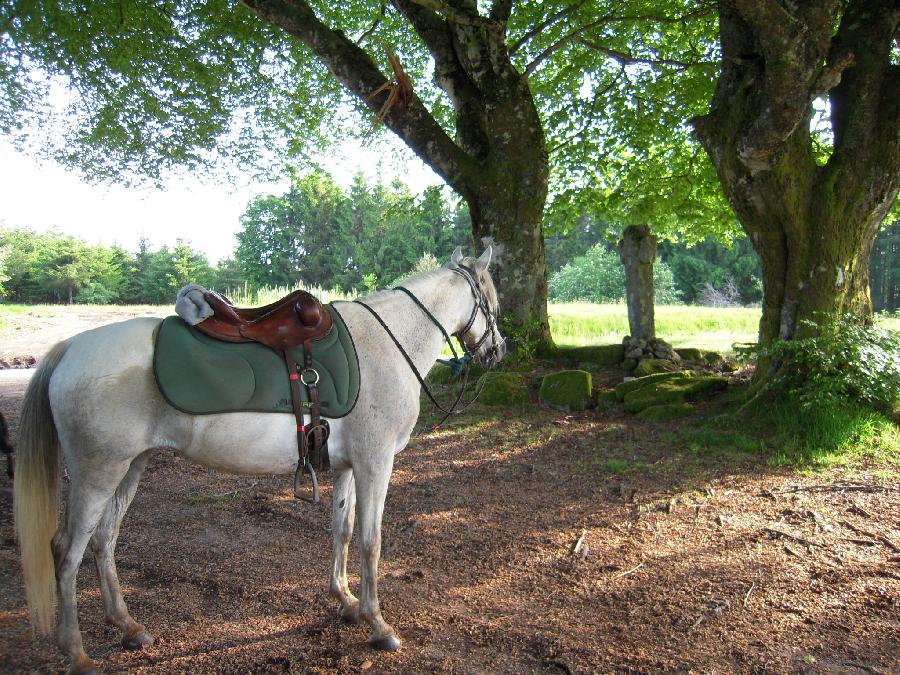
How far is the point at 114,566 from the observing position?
10.2 feet

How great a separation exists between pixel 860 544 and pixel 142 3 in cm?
1246

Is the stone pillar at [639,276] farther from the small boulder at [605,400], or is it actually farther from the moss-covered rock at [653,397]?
the moss-covered rock at [653,397]

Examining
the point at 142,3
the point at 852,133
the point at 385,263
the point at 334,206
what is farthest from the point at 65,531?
the point at 334,206

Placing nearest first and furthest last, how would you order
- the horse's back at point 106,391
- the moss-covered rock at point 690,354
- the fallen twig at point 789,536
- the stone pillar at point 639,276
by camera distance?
the horse's back at point 106,391, the fallen twig at point 789,536, the moss-covered rock at point 690,354, the stone pillar at point 639,276

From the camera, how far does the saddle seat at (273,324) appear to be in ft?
9.87

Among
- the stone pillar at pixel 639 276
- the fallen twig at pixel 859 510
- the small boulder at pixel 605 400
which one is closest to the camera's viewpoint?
the fallen twig at pixel 859 510

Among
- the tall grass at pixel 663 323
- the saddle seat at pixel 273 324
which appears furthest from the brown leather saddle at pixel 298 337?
the tall grass at pixel 663 323

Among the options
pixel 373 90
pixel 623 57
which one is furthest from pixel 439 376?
pixel 623 57

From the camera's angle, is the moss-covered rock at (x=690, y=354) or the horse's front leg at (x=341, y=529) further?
the moss-covered rock at (x=690, y=354)

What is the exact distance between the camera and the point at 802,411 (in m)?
6.14

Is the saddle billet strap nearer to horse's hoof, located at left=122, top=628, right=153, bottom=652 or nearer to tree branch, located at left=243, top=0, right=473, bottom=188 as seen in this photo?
horse's hoof, located at left=122, top=628, right=153, bottom=652

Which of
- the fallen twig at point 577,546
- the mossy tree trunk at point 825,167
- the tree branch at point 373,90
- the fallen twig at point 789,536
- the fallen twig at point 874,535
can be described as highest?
the tree branch at point 373,90

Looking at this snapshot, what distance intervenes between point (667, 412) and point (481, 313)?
15.1 feet

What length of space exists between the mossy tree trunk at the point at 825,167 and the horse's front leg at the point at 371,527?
17.3 feet
